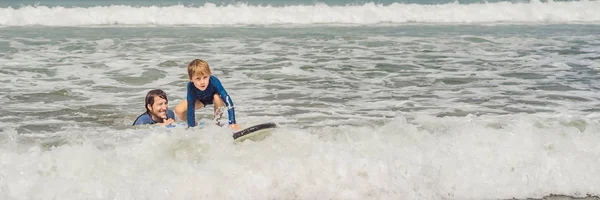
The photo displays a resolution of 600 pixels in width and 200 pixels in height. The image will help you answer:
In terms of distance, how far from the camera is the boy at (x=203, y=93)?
628 centimetres

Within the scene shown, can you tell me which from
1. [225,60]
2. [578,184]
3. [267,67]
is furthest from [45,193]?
[225,60]

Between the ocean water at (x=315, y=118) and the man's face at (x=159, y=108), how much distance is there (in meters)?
0.28

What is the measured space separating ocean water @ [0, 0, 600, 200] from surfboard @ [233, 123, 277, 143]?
2.7 inches

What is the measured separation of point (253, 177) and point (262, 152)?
1.32ft

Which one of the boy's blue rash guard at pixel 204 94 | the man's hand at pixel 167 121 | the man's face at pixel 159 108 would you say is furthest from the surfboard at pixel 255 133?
the man's face at pixel 159 108

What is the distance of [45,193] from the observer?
498 cm

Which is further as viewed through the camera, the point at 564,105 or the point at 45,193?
the point at 564,105

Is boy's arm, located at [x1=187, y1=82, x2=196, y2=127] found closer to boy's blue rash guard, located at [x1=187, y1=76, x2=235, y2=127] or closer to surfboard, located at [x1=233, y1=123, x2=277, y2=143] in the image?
boy's blue rash guard, located at [x1=187, y1=76, x2=235, y2=127]

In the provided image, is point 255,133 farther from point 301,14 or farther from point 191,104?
point 301,14

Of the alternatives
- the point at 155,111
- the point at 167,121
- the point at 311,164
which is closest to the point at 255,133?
the point at 311,164

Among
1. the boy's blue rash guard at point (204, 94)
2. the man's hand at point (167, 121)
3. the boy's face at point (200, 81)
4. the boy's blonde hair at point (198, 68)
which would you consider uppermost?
the boy's blonde hair at point (198, 68)

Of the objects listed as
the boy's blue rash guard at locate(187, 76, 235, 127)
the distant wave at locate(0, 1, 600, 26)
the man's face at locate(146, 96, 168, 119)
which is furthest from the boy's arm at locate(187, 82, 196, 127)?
the distant wave at locate(0, 1, 600, 26)

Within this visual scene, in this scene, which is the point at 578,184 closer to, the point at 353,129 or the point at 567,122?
the point at 567,122

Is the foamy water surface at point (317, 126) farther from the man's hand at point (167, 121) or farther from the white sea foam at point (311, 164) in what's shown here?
the man's hand at point (167, 121)
